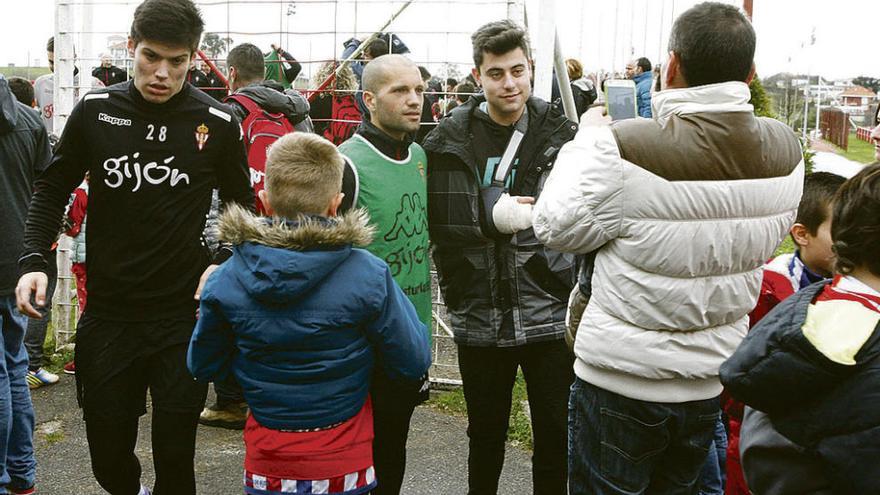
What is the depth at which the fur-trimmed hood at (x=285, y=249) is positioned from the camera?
251 centimetres

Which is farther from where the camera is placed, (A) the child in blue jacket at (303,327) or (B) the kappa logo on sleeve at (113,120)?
(B) the kappa logo on sleeve at (113,120)

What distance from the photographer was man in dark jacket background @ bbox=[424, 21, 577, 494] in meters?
3.45

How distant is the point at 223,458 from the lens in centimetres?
475

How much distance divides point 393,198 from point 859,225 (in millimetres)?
1744

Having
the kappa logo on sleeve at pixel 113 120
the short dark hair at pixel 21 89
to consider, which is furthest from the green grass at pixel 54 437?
the kappa logo on sleeve at pixel 113 120

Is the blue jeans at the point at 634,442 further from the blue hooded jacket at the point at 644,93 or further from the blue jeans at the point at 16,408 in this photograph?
the blue hooded jacket at the point at 644,93

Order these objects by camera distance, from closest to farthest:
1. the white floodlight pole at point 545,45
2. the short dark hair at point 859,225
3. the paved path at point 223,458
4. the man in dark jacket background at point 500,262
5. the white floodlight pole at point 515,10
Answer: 1. the short dark hair at point 859,225
2. the man in dark jacket background at point 500,262
3. the white floodlight pole at point 545,45
4. the paved path at point 223,458
5. the white floodlight pole at point 515,10

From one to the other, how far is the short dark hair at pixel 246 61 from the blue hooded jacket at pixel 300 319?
291 cm

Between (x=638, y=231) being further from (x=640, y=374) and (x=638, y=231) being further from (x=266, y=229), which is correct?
(x=266, y=229)

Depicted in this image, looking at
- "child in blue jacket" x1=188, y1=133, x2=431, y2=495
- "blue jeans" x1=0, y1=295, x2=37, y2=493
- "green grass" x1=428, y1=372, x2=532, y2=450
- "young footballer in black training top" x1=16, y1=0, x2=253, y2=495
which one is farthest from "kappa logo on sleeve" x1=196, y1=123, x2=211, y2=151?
"green grass" x1=428, y1=372, x2=532, y2=450

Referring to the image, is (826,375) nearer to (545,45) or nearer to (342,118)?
(545,45)

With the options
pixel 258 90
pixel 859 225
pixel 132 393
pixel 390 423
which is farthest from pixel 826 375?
pixel 258 90

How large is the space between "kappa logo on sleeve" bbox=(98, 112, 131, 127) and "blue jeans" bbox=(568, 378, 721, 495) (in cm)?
189

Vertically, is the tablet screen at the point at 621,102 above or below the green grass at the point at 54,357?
above
